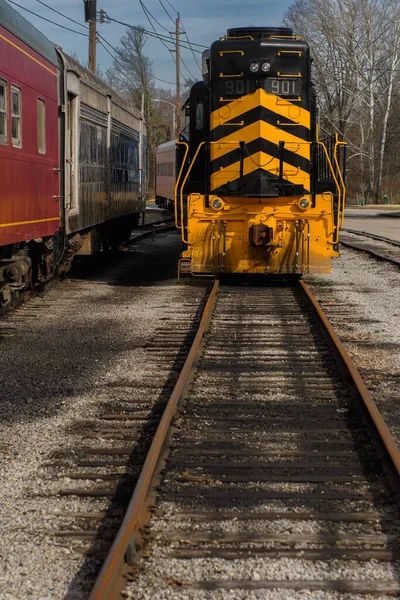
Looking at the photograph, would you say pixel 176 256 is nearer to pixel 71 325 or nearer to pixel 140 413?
pixel 71 325

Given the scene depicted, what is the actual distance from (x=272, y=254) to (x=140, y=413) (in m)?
6.37

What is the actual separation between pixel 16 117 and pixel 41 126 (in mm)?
1389

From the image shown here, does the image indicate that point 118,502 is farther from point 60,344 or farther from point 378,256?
point 378,256

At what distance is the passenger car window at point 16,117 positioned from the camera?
867cm

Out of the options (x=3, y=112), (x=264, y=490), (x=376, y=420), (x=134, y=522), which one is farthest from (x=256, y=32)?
(x=134, y=522)

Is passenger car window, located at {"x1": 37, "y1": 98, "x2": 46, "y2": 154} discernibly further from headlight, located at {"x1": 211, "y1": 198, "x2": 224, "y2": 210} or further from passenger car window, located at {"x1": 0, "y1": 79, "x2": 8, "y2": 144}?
headlight, located at {"x1": 211, "y1": 198, "x2": 224, "y2": 210}

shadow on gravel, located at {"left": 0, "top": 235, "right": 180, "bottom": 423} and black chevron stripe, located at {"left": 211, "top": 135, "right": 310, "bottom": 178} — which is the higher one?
black chevron stripe, located at {"left": 211, "top": 135, "right": 310, "bottom": 178}

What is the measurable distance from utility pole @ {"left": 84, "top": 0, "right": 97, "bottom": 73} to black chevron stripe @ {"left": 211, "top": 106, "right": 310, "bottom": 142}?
16.2 meters

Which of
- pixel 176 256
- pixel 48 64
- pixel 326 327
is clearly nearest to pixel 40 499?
pixel 326 327

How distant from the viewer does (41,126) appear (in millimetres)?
10219

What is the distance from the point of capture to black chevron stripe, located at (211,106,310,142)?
1193 cm

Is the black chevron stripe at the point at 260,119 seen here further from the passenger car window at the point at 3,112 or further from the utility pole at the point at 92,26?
the utility pole at the point at 92,26


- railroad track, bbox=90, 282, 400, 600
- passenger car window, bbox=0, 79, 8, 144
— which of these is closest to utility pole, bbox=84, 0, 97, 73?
passenger car window, bbox=0, 79, 8, 144

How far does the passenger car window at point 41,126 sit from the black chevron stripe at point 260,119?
110 inches
